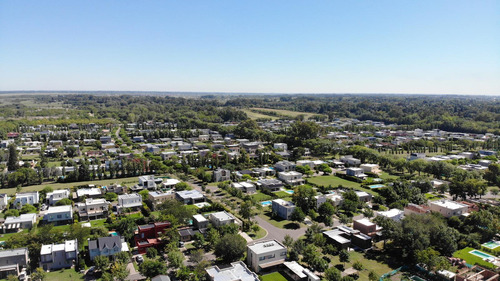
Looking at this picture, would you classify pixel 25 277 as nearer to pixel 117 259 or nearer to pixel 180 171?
pixel 117 259

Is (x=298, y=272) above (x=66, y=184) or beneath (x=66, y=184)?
above

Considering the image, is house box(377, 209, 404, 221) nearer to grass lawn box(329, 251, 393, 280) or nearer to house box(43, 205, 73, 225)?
grass lawn box(329, 251, 393, 280)

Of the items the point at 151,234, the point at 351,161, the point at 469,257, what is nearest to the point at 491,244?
the point at 469,257

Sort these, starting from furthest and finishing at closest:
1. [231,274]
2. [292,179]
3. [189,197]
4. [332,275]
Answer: [292,179], [189,197], [231,274], [332,275]

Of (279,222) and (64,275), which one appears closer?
(64,275)

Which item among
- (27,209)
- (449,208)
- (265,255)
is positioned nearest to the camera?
(265,255)

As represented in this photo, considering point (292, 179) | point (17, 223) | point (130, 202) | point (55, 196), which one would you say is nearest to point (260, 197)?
point (292, 179)

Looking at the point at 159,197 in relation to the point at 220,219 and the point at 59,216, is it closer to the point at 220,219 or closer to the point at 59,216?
the point at 59,216

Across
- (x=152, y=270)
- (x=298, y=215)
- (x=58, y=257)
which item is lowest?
(x=58, y=257)

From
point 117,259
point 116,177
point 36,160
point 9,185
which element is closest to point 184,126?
point 36,160

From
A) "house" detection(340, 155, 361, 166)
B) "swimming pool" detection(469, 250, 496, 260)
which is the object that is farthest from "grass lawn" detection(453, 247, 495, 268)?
"house" detection(340, 155, 361, 166)
